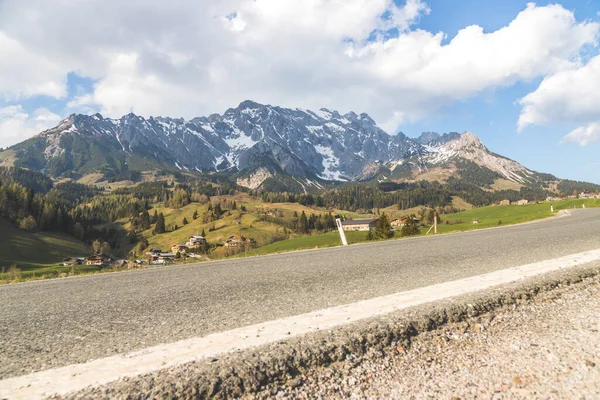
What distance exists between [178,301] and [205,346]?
12.0 ft

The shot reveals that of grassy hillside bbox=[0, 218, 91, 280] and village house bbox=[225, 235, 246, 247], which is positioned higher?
grassy hillside bbox=[0, 218, 91, 280]

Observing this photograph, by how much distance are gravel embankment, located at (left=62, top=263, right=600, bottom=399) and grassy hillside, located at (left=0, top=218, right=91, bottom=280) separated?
131m

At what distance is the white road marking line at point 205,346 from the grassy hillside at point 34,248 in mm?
129258

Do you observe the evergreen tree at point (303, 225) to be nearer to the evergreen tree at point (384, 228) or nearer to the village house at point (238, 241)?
the village house at point (238, 241)

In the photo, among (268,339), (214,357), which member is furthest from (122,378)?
(268,339)

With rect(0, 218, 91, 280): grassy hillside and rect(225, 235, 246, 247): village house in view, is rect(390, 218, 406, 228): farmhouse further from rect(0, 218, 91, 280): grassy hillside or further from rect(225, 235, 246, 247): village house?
rect(0, 218, 91, 280): grassy hillside

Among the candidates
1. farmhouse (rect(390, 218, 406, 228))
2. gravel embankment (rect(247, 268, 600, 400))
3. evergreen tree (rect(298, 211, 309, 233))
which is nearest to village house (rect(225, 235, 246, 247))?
evergreen tree (rect(298, 211, 309, 233))

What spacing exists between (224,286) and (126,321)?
3517mm

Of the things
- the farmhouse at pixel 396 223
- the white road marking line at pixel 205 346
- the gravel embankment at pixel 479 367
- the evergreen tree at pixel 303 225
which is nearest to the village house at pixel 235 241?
the evergreen tree at pixel 303 225

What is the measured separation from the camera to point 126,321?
6.30m

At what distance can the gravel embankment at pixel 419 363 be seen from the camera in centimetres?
368

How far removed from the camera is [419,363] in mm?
4441

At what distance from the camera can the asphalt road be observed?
507 cm

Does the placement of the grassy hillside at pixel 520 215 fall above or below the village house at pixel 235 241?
above
